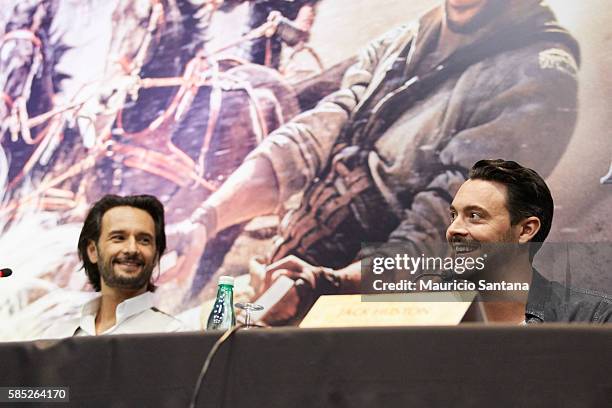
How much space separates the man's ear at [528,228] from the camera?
149 centimetres

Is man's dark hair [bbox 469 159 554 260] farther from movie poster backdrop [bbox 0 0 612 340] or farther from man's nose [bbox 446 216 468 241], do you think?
movie poster backdrop [bbox 0 0 612 340]

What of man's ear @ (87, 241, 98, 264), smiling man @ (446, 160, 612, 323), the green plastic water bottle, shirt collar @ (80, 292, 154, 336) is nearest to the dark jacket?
smiling man @ (446, 160, 612, 323)

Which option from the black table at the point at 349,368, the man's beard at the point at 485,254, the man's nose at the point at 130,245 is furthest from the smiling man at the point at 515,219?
the man's nose at the point at 130,245

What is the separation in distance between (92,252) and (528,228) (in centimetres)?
119

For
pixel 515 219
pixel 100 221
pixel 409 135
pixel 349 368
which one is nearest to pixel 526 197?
pixel 515 219

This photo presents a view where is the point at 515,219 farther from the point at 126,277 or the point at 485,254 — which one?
the point at 126,277

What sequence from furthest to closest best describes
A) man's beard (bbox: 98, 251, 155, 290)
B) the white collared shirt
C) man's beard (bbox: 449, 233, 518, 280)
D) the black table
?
man's beard (bbox: 98, 251, 155, 290) < the white collared shirt < man's beard (bbox: 449, 233, 518, 280) < the black table

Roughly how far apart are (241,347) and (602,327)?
324 millimetres

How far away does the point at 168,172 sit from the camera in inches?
89.8

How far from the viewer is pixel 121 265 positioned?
6.61 ft

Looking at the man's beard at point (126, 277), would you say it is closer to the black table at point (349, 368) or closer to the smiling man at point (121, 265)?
the smiling man at point (121, 265)

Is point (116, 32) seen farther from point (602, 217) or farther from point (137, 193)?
point (602, 217)

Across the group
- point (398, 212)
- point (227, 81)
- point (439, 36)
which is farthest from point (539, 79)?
point (227, 81)

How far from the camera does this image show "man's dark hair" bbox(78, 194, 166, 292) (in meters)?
2.13
